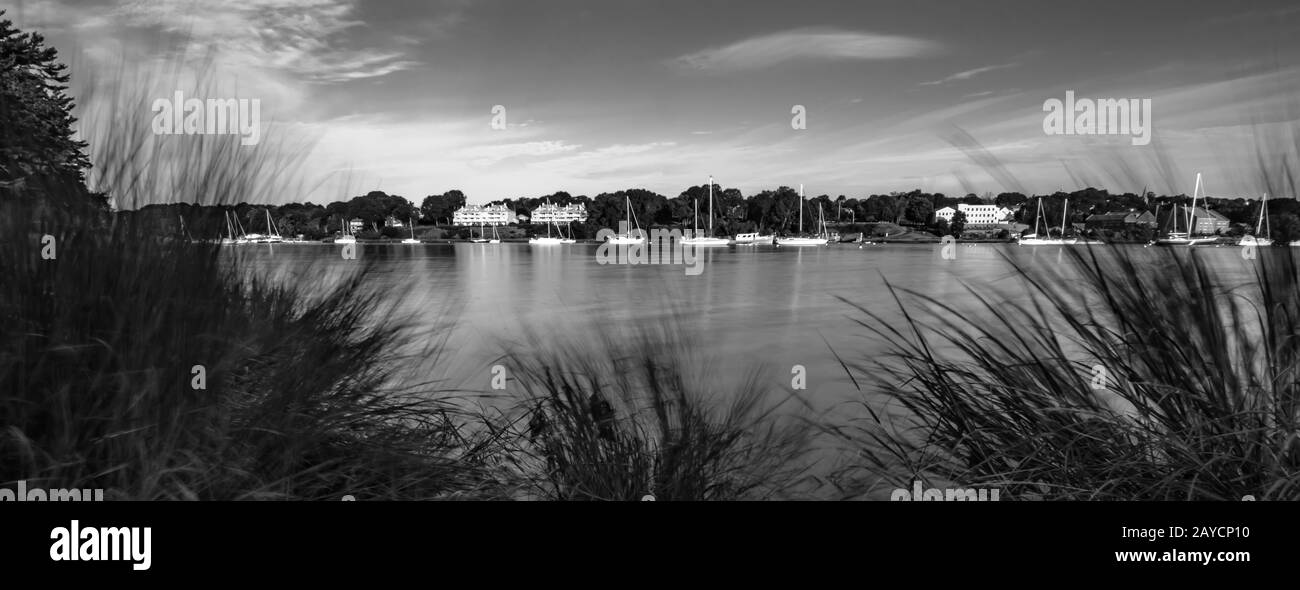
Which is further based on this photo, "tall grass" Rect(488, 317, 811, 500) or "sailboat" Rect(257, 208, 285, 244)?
"sailboat" Rect(257, 208, 285, 244)

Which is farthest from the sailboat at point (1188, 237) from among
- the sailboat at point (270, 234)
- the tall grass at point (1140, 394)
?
the sailboat at point (270, 234)

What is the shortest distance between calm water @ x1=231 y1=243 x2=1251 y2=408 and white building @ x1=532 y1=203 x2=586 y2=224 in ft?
133

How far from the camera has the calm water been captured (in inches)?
155

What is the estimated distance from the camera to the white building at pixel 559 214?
236 ft

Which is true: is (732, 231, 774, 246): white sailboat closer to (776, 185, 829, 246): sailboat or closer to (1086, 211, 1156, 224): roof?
(776, 185, 829, 246): sailboat

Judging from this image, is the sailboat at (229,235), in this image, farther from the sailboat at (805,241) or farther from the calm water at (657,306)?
the sailboat at (805,241)

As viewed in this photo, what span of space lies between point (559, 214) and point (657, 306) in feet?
231

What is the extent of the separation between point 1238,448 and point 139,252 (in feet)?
14.7

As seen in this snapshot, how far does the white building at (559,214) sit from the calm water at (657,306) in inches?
1601

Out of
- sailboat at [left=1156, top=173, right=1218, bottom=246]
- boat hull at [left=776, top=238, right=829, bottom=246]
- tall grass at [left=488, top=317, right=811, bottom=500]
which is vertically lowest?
tall grass at [left=488, top=317, right=811, bottom=500]

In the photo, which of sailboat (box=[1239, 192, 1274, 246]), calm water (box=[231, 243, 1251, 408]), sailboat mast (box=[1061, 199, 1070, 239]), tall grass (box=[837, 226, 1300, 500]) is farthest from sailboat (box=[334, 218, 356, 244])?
sailboat (box=[1239, 192, 1274, 246])

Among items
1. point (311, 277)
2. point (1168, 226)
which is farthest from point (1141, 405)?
point (311, 277)

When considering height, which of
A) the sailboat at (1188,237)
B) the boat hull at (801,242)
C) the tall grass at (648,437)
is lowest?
the tall grass at (648,437)
